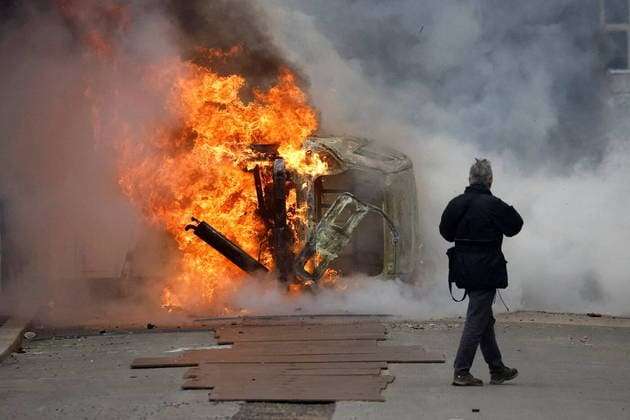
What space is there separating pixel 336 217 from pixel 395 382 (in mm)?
5470

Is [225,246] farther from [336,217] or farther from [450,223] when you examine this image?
[450,223]

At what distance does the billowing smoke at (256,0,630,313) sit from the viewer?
14664 millimetres

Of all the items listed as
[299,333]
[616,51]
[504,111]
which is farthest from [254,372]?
[616,51]

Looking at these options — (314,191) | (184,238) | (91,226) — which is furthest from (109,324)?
(91,226)

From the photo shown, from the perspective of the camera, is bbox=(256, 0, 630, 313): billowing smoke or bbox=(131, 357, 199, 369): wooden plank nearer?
bbox=(131, 357, 199, 369): wooden plank

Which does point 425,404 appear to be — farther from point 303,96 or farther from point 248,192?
point 303,96

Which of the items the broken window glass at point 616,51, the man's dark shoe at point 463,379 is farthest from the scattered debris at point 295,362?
the broken window glass at point 616,51

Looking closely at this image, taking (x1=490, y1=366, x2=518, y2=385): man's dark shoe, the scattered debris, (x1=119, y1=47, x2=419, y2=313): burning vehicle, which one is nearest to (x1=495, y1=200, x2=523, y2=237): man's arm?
(x1=490, y1=366, x2=518, y2=385): man's dark shoe

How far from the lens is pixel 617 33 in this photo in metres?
19.5

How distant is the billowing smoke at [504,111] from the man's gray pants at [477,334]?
185 inches

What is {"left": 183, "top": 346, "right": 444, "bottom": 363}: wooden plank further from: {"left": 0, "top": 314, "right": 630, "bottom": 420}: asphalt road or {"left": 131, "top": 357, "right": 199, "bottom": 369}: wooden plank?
{"left": 0, "top": 314, "right": 630, "bottom": 420}: asphalt road

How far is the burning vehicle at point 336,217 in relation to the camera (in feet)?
45.5

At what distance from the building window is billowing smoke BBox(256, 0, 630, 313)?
0.17m

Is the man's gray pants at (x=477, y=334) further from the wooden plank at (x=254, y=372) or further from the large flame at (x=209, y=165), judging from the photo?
the large flame at (x=209, y=165)
